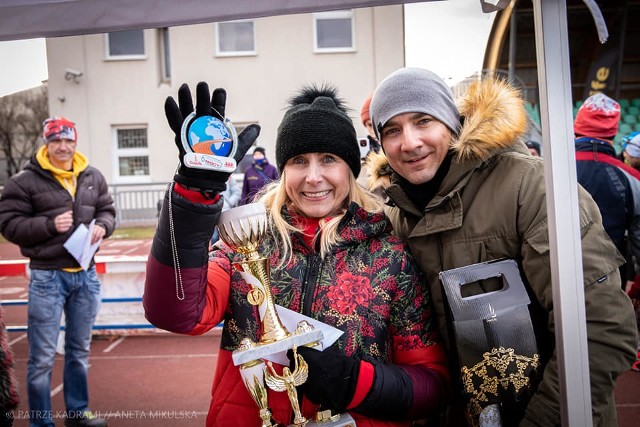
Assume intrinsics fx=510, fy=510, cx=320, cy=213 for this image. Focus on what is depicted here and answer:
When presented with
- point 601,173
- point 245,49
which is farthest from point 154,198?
point 601,173

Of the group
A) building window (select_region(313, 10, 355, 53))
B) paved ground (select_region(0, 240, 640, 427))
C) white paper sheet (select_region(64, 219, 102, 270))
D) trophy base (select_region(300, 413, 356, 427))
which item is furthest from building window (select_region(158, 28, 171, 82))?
trophy base (select_region(300, 413, 356, 427))

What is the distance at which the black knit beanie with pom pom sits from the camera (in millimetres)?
1697

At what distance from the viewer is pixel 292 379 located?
1354 mm

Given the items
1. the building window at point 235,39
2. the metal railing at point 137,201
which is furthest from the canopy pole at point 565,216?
the metal railing at point 137,201

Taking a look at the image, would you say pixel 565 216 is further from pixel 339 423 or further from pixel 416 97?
pixel 339 423

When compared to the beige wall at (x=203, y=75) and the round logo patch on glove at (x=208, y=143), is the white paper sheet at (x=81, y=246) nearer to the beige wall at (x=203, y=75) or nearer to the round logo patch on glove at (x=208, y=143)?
the round logo patch on glove at (x=208, y=143)

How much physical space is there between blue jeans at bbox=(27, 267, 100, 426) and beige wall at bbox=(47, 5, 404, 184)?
10.8 m

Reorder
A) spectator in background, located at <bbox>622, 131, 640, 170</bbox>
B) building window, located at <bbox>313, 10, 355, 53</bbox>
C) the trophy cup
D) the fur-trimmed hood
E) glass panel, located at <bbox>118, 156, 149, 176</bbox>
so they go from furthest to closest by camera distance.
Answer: glass panel, located at <bbox>118, 156, 149, 176</bbox>
building window, located at <bbox>313, 10, 355, 53</bbox>
spectator in background, located at <bbox>622, 131, 640, 170</bbox>
the fur-trimmed hood
the trophy cup

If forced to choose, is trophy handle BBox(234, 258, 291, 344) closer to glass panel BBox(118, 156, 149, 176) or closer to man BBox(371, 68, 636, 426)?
man BBox(371, 68, 636, 426)

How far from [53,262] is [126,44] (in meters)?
13.3

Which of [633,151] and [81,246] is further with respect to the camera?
[633,151]

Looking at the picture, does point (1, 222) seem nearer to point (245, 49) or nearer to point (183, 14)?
point (183, 14)

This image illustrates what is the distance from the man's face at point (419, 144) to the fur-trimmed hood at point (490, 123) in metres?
0.05

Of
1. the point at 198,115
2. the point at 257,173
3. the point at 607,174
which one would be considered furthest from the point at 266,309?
the point at 257,173
